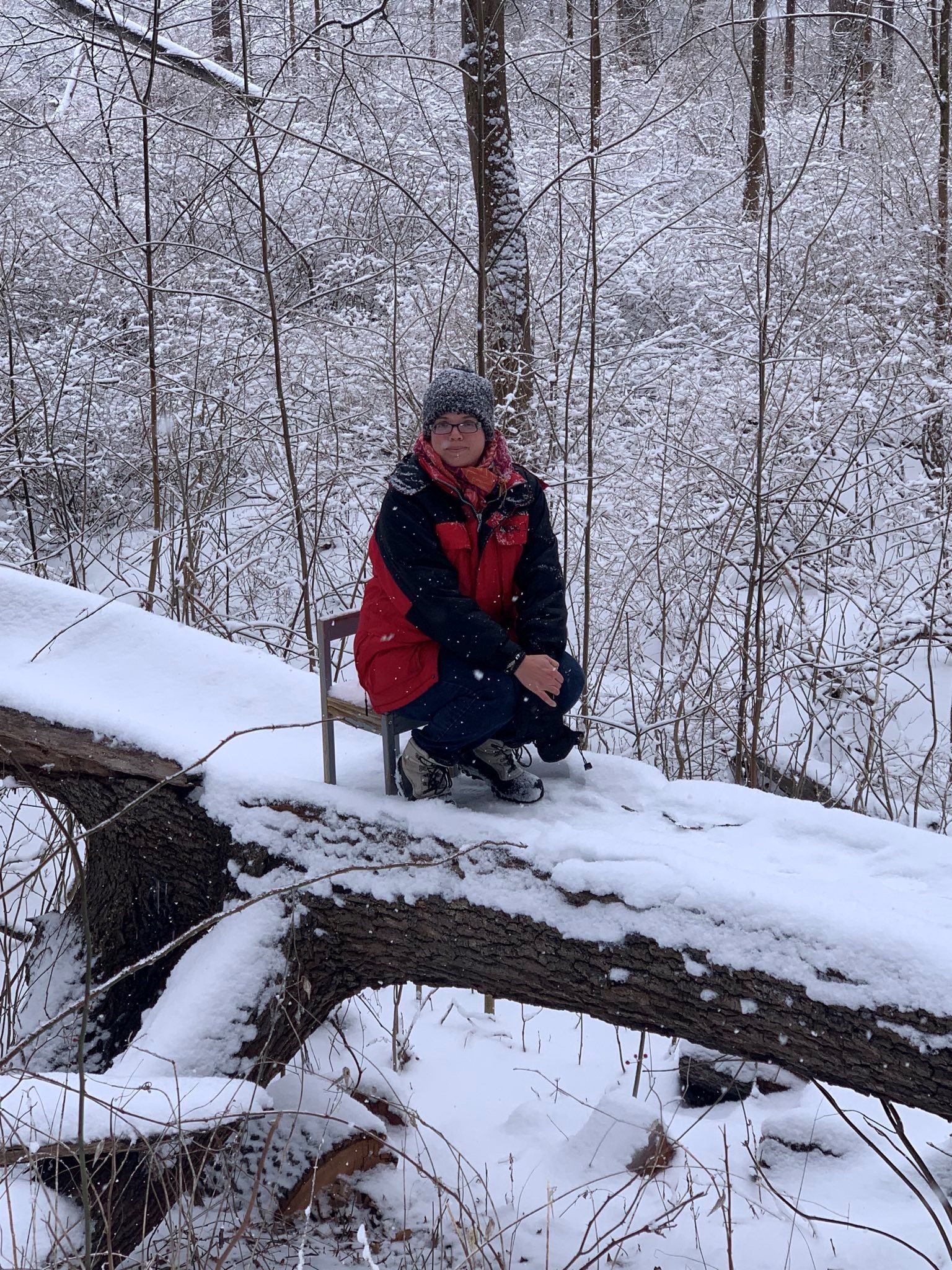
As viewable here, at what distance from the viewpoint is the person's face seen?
2547 mm

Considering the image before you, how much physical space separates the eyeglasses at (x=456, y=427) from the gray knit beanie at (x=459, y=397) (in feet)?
0.05

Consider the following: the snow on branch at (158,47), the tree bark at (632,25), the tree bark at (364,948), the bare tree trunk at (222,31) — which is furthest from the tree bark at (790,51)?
the tree bark at (364,948)

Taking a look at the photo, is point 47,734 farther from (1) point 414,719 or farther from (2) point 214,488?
(2) point 214,488

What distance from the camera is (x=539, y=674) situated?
8.52ft

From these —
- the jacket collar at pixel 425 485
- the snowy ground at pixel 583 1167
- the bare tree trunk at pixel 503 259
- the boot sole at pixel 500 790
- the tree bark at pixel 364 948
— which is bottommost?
the snowy ground at pixel 583 1167

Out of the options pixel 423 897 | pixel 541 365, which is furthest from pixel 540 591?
pixel 541 365

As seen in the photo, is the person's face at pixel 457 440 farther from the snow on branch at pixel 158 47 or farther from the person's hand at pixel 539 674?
the snow on branch at pixel 158 47

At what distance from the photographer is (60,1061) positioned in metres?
2.80

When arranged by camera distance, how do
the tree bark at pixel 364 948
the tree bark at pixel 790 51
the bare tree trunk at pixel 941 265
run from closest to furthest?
1. the tree bark at pixel 364 948
2. the bare tree trunk at pixel 941 265
3. the tree bark at pixel 790 51

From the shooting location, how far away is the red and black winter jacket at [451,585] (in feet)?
8.37

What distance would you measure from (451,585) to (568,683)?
44cm

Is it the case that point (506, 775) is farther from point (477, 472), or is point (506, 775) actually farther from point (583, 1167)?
point (583, 1167)

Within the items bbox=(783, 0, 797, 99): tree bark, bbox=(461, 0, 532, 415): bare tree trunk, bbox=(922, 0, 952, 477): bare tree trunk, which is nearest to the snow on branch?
bbox=(461, 0, 532, 415): bare tree trunk

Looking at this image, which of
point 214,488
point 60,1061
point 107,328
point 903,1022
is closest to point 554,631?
point 903,1022
